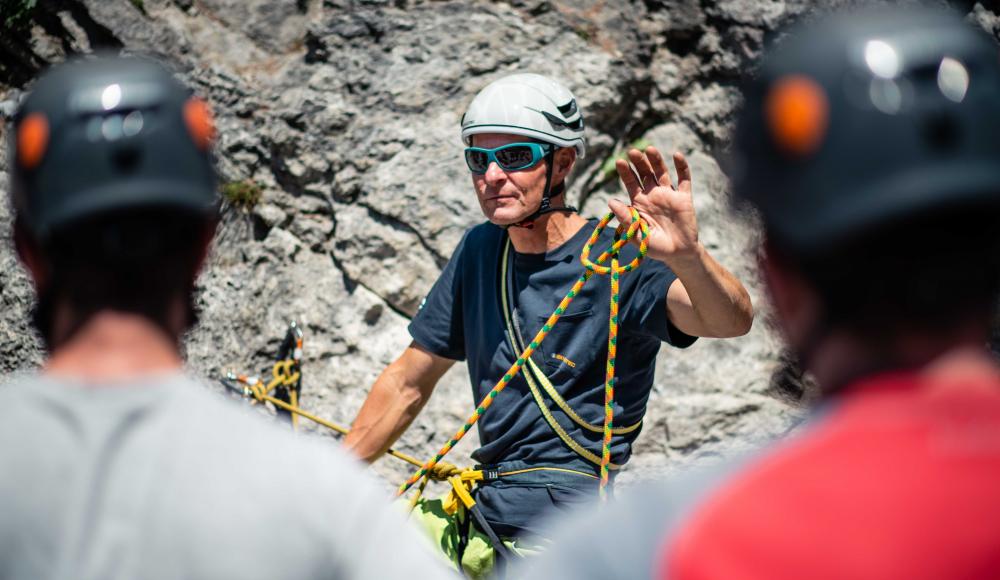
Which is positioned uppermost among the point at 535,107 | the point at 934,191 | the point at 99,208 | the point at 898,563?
the point at 934,191

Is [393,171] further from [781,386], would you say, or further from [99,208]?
[99,208]

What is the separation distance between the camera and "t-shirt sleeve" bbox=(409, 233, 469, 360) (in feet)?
12.9

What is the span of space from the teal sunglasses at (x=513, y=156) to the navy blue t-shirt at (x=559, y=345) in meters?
0.33

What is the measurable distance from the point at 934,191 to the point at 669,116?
5568 mm

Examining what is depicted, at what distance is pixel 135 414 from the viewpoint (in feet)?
4.44

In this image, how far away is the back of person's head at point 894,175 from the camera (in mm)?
1104

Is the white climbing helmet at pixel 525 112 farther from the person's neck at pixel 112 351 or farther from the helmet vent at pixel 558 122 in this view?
the person's neck at pixel 112 351

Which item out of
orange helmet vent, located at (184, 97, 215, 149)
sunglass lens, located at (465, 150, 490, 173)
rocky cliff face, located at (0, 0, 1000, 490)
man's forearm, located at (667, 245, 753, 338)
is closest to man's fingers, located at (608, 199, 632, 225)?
man's forearm, located at (667, 245, 753, 338)

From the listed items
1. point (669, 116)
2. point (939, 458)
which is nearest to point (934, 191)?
point (939, 458)

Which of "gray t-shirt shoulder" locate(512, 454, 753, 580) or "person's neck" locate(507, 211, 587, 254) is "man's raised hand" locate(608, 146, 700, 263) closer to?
"person's neck" locate(507, 211, 587, 254)

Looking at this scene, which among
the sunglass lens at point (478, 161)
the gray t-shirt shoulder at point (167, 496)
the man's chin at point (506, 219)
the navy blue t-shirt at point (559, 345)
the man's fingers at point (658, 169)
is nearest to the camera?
the gray t-shirt shoulder at point (167, 496)

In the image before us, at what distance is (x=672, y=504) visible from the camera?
3.91ft

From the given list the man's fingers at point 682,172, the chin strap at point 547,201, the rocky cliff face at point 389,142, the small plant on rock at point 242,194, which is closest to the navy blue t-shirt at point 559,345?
the chin strap at point 547,201

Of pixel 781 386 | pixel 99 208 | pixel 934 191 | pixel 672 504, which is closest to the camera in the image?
pixel 934 191
